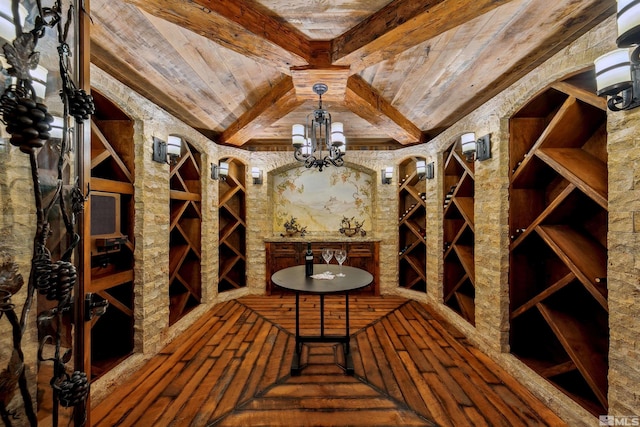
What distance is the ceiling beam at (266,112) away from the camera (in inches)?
89.0

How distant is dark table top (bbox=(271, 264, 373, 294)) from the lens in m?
1.89

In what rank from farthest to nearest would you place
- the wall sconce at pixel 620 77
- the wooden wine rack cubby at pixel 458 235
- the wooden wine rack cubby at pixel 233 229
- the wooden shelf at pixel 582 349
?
the wooden wine rack cubby at pixel 233 229 → the wooden wine rack cubby at pixel 458 235 → the wooden shelf at pixel 582 349 → the wall sconce at pixel 620 77

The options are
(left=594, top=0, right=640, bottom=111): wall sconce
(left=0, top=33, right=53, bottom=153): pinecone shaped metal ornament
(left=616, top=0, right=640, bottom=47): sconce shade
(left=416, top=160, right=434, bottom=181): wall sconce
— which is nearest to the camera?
(left=0, top=33, right=53, bottom=153): pinecone shaped metal ornament

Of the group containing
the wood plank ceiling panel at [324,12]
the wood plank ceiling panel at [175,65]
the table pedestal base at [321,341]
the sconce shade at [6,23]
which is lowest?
the table pedestal base at [321,341]

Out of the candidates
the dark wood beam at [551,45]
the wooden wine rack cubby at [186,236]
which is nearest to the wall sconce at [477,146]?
the dark wood beam at [551,45]

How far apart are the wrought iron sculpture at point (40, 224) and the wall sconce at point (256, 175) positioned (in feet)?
10.2

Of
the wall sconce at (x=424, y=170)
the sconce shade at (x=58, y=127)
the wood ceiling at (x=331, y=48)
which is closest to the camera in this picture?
the sconce shade at (x=58, y=127)

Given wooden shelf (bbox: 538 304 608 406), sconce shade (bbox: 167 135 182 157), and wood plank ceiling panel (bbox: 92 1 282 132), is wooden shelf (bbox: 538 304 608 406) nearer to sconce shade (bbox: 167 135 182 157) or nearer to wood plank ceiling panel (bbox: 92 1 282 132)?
wood plank ceiling panel (bbox: 92 1 282 132)

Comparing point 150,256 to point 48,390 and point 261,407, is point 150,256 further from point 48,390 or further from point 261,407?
point 48,390

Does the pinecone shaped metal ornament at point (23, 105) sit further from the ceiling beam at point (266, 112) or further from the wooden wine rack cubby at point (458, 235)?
the wooden wine rack cubby at point (458, 235)

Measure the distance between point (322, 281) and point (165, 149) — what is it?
1.88 metres

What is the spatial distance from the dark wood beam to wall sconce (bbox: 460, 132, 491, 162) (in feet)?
1.18

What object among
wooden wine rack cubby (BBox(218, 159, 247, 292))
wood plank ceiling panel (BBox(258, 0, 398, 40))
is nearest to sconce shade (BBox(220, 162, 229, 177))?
wooden wine rack cubby (BBox(218, 159, 247, 292))

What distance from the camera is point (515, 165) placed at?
2.10 metres
